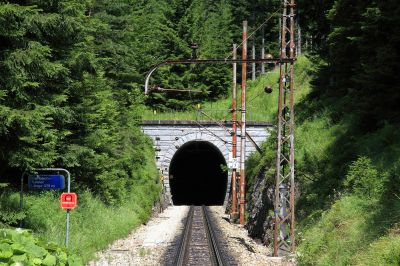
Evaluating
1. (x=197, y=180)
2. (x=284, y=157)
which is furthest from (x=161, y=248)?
(x=197, y=180)

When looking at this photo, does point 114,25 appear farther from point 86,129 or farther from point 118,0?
point 86,129

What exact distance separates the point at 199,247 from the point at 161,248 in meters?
1.45

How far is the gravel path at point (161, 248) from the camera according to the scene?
13.9 m

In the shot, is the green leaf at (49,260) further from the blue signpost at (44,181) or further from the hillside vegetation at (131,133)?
the blue signpost at (44,181)

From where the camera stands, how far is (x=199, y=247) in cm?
1720

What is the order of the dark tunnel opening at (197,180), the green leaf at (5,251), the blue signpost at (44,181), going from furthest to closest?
the dark tunnel opening at (197,180), the blue signpost at (44,181), the green leaf at (5,251)

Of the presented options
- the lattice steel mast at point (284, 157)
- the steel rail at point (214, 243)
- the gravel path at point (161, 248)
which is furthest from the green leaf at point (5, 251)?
the lattice steel mast at point (284, 157)

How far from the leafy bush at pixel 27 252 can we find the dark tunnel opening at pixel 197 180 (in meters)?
43.0

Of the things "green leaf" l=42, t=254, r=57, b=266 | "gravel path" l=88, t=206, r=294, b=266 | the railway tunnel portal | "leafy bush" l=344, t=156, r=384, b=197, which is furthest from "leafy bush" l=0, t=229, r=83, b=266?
the railway tunnel portal

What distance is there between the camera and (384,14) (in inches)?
554

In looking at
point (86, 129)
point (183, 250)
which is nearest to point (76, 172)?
point (86, 129)

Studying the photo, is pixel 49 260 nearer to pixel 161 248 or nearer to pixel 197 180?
pixel 161 248

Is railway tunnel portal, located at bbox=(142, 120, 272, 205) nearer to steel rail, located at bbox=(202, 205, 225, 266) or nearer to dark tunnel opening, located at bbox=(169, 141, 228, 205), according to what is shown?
dark tunnel opening, located at bbox=(169, 141, 228, 205)

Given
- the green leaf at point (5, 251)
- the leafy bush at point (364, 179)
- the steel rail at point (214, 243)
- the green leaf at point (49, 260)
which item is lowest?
the steel rail at point (214, 243)
